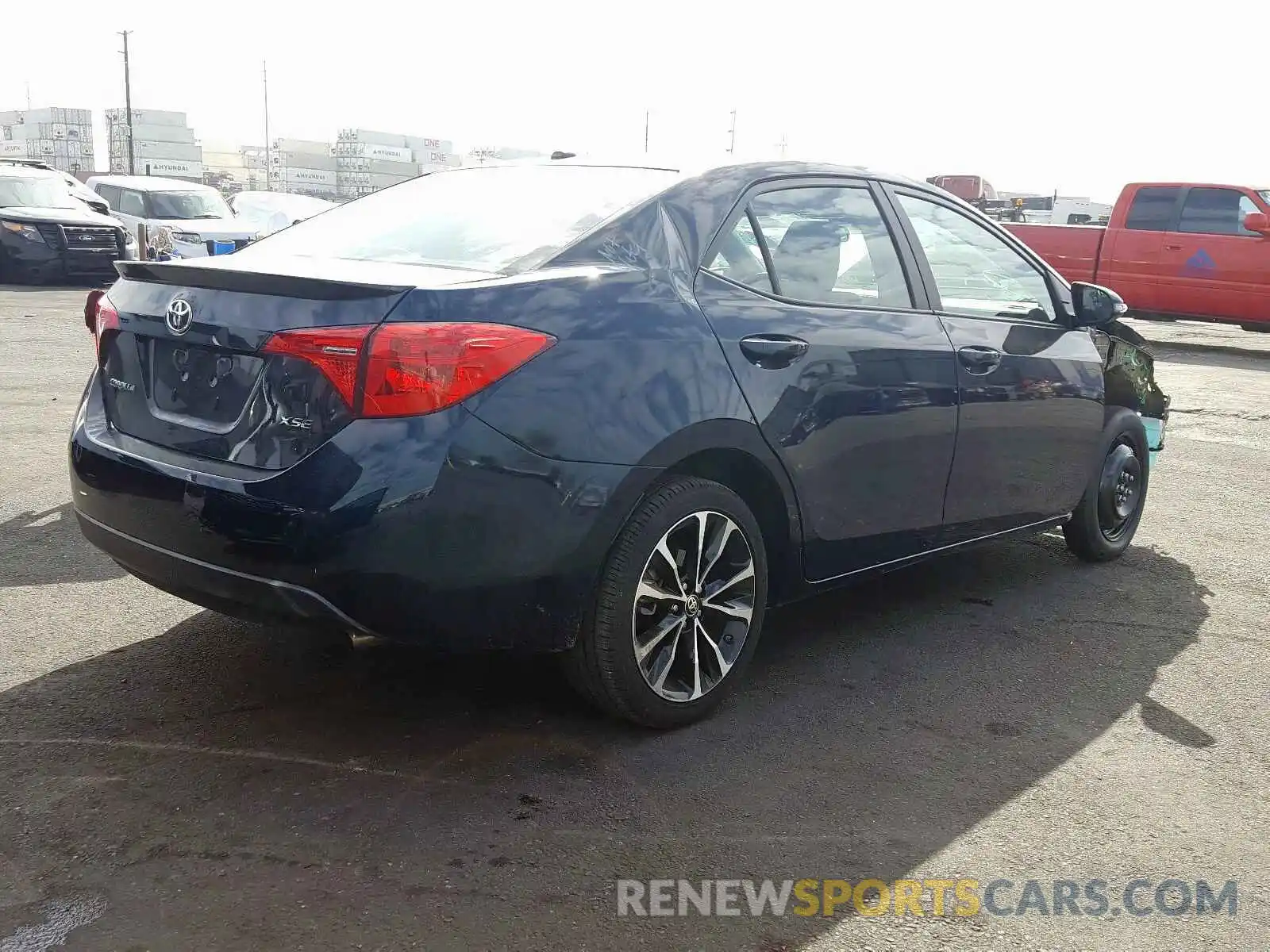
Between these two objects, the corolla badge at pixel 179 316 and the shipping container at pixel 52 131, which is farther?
the shipping container at pixel 52 131

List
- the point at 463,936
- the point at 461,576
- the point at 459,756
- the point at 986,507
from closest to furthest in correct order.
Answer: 1. the point at 463,936
2. the point at 461,576
3. the point at 459,756
4. the point at 986,507

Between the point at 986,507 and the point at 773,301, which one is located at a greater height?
the point at 773,301

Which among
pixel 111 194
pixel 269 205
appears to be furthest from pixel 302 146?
pixel 111 194

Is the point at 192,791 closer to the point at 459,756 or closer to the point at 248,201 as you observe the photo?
the point at 459,756

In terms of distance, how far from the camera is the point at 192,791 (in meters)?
3.13

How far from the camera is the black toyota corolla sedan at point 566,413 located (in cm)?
300

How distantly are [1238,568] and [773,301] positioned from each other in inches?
123

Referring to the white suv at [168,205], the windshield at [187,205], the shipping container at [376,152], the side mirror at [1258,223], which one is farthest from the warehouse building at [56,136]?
the side mirror at [1258,223]

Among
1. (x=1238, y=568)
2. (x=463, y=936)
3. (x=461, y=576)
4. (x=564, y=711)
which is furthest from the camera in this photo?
(x=1238, y=568)

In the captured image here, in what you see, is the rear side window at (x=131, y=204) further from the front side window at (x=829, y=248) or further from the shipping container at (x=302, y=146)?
the shipping container at (x=302, y=146)

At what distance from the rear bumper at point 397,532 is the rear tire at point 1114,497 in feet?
9.58

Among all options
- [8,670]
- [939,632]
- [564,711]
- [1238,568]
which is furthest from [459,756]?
[1238,568]

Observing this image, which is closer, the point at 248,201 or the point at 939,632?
the point at 939,632

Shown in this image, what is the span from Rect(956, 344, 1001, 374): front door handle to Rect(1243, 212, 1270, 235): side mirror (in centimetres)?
1254
